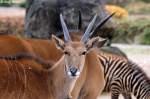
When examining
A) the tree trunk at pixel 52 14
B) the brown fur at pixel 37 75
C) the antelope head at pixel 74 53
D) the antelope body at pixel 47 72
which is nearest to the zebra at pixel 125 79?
the tree trunk at pixel 52 14

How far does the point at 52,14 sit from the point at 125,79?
176 centimetres

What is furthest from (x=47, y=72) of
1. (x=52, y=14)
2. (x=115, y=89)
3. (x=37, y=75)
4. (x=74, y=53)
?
(x=52, y=14)

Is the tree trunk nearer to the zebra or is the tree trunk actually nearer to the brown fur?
the zebra

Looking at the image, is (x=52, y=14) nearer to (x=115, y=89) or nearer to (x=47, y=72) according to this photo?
(x=115, y=89)

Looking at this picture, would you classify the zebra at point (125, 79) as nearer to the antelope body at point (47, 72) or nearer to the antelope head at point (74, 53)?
the antelope body at point (47, 72)

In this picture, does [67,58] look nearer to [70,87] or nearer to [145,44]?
[70,87]

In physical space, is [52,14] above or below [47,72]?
below

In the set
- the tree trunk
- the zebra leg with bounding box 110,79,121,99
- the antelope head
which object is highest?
the antelope head

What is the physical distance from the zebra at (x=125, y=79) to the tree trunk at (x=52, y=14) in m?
0.90

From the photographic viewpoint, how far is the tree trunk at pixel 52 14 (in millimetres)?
9922

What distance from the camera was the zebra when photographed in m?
9.07

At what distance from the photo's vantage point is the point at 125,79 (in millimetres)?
9281

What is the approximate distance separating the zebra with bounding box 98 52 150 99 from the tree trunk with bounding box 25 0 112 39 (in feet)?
2.96

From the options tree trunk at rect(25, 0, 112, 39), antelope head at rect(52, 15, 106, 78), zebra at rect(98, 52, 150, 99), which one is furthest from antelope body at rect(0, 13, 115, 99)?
tree trunk at rect(25, 0, 112, 39)
